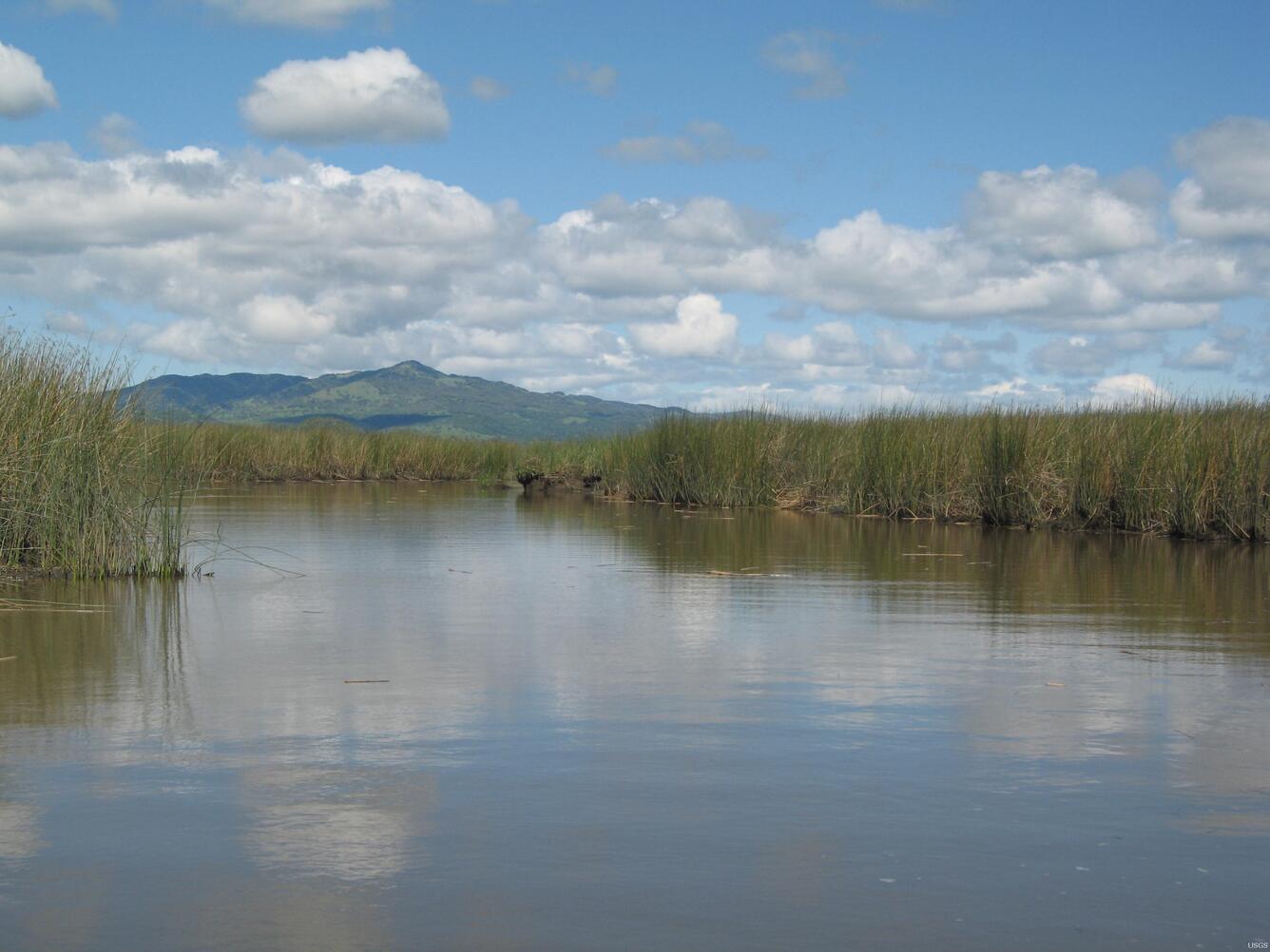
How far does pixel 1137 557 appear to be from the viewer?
38.1 feet

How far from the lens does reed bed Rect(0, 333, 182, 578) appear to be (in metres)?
8.40

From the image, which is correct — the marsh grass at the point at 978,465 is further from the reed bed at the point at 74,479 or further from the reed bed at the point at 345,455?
the reed bed at the point at 345,455

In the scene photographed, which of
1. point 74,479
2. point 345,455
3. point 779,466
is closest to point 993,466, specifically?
point 779,466

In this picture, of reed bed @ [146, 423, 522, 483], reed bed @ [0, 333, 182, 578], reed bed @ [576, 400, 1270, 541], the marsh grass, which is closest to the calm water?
reed bed @ [0, 333, 182, 578]

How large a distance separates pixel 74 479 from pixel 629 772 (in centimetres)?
628

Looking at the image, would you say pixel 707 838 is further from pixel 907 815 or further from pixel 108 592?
pixel 108 592

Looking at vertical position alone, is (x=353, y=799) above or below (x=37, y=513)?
below

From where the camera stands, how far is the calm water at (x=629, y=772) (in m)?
2.73

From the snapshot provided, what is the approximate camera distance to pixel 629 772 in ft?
12.5

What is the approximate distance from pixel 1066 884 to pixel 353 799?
198cm

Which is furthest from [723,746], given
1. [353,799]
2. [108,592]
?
[108,592]

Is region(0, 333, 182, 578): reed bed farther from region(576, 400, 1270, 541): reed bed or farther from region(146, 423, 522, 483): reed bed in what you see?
region(146, 423, 522, 483): reed bed

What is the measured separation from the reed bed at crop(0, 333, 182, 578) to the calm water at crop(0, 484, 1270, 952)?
0.75 meters

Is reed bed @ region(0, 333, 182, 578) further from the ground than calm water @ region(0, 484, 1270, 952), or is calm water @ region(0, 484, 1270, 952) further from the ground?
reed bed @ region(0, 333, 182, 578)
